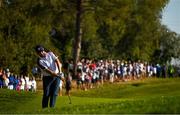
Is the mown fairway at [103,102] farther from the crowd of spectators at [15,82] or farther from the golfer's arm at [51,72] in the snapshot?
the crowd of spectators at [15,82]

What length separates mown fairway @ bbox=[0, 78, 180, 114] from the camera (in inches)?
520

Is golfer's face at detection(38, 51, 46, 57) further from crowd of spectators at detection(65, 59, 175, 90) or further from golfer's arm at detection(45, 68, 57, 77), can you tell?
crowd of spectators at detection(65, 59, 175, 90)

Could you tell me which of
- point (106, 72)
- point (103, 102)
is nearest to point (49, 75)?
point (103, 102)

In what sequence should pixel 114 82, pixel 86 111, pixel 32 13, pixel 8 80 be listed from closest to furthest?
pixel 86 111 → pixel 8 80 → pixel 114 82 → pixel 32 13

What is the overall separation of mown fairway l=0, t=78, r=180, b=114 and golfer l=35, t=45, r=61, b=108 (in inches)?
16.7

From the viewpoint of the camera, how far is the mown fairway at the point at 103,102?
13195 millimetres

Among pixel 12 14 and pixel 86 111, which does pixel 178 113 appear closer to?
pixel 86 111

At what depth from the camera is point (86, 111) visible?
13625mm

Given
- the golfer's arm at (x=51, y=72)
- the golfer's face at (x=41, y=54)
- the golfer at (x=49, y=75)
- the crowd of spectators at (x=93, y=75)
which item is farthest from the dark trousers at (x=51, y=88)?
the crowd of spectators at (x=93, y=75)

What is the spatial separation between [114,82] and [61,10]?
7.42 meters

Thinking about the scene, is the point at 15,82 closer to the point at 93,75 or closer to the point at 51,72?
the point at 93,75

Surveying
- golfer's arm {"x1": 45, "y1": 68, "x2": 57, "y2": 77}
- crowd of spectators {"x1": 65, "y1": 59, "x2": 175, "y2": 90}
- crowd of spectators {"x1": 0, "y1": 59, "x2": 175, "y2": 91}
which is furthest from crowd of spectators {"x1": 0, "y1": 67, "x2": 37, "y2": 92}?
golfer's arm {"x1": 45, "y1": 68, "x2": 57, "y2": 77}

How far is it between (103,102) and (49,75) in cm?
208

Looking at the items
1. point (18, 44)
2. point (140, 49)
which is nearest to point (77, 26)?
point (18, 44)
